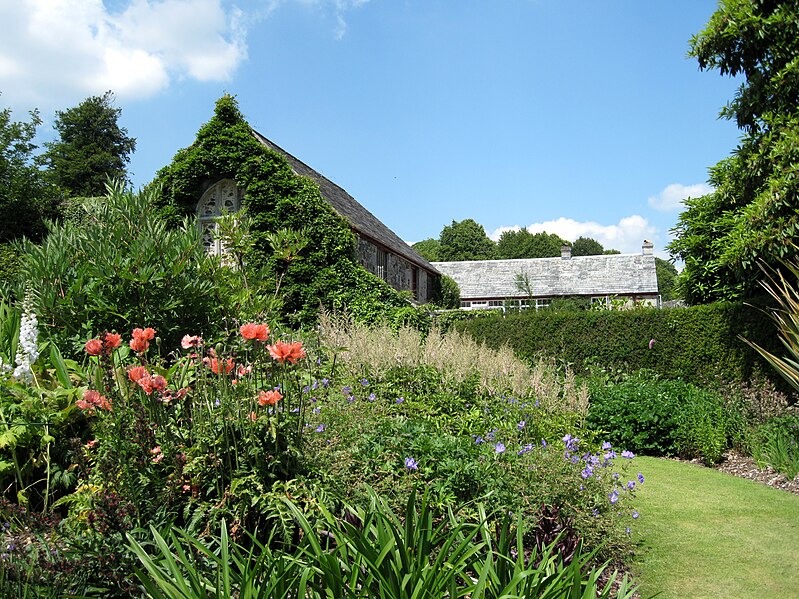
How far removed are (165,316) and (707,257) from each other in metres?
8.47

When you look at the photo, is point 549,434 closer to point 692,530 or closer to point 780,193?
point 692,530

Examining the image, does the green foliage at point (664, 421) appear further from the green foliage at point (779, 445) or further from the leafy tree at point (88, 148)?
the leafy tree at point (88, 148)

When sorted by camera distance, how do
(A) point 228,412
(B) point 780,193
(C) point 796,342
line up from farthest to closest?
(B) point 780,193
(C) point 796,342
(A) point 228,412

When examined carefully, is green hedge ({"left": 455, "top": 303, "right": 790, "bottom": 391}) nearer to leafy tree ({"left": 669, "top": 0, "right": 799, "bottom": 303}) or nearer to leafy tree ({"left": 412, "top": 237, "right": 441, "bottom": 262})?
leafy tree ({"left": 669, "top": 0, "right": 799, "bottom": 303})

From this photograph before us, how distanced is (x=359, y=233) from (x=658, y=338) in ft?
27.4

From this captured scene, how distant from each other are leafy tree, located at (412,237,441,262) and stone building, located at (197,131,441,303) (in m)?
37.0

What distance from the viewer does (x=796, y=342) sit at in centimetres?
675

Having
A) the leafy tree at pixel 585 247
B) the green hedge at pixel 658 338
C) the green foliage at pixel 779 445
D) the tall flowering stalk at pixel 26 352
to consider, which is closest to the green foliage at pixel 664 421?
the green foliage at pixel 779 445

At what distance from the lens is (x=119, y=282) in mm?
5332

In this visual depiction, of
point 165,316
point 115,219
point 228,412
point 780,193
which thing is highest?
point 780,193

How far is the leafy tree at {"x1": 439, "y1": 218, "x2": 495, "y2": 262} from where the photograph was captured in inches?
2264

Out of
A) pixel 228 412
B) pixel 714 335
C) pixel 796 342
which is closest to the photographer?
pixel 228 412

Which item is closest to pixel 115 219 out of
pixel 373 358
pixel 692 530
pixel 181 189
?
pixel 373 358

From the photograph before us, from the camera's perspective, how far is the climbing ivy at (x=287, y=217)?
578 inches
